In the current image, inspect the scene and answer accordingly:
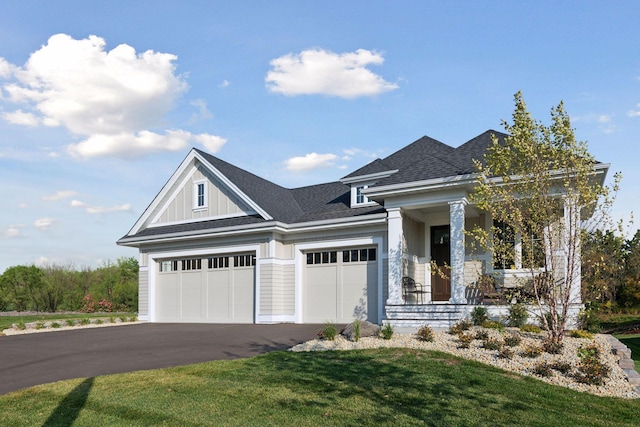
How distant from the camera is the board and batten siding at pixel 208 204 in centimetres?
2030

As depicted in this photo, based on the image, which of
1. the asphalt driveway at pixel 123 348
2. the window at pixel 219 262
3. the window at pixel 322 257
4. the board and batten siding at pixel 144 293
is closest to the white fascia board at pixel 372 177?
the window at pixel 322 257

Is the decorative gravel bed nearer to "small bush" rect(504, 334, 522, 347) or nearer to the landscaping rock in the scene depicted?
"small bush" rect(504, 334, 522, 347)

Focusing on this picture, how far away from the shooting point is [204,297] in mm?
20406

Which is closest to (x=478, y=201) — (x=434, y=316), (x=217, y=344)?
(x=434, y=316)

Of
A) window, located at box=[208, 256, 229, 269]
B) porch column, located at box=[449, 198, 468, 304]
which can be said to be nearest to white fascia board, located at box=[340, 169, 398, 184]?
porch column, located at box=[449, 198, 468, 304]

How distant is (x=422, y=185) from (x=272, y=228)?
595cm

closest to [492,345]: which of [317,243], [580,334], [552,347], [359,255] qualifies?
[552,347]

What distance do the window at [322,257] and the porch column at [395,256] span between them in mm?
3527

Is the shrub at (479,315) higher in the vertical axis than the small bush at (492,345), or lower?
higher

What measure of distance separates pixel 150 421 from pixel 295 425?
72.3 inches

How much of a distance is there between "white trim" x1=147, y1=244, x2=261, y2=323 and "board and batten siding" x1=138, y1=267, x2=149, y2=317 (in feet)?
0.51

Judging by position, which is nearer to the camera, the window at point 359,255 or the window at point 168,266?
the window at point 359,255

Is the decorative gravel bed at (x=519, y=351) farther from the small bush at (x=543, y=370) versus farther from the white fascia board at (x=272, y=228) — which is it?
the white fascia board at (x=272, y=228)

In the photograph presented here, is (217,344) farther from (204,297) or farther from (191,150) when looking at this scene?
(191,150)
